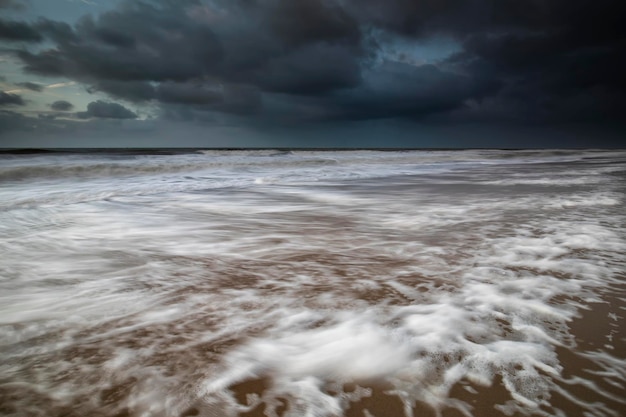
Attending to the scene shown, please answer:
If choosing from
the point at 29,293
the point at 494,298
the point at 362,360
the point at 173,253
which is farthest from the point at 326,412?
the point at 173,253

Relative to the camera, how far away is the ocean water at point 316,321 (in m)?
1.22

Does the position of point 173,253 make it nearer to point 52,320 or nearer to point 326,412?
point 52,320

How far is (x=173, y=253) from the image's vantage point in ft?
9.88

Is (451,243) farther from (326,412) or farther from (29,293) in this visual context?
(29,293)

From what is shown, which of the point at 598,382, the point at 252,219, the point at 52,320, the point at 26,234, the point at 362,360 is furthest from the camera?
the point at 252,219

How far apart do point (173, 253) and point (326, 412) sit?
2.21 meters

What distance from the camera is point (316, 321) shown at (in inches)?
69.9

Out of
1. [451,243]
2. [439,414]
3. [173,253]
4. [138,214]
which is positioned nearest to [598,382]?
[439,414]

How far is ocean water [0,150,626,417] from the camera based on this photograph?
4.01 feet

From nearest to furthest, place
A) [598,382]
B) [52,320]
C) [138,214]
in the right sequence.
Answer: [598,382] → [52,320] → [138,214]

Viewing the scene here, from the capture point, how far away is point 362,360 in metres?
1.46

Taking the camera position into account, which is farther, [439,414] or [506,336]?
[506,336]

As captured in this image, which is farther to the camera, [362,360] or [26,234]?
[26,234]

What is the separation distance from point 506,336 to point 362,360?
0.65m
